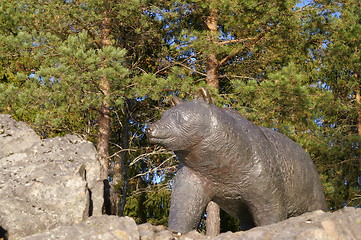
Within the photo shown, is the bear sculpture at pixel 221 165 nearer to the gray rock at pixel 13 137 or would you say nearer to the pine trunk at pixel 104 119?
the gray rock at pixel 13 137

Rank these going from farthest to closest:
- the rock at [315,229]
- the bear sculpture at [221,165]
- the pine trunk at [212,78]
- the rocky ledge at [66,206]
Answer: the pine trunk at [212,78]
the bear sculpture at [221,165]
the rocky ledge at [66,206]
the rock at [315,229]

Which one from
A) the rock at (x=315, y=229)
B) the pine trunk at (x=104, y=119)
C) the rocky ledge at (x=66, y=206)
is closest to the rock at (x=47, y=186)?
the rocky ledge at (x=66, y=206)

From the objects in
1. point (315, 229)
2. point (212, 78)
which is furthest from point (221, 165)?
point (212, 78)

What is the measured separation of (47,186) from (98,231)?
0.64 m

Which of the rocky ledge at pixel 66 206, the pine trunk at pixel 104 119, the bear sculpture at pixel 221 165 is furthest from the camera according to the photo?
the pine trunk at pixel 104 119

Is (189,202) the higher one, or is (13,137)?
(13,137)

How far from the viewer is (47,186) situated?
12.8 feet

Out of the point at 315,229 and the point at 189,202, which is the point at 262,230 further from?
the point at 189,202

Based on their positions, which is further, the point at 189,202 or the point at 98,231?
the point at 189,202

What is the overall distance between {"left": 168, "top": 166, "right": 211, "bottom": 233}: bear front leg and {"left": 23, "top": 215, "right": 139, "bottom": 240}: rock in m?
0.90

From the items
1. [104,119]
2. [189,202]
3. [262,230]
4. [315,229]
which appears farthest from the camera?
[104,119]

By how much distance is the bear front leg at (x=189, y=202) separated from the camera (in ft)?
14.7

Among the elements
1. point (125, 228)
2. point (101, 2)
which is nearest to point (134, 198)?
point (101, 2)

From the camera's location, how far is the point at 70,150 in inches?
170
